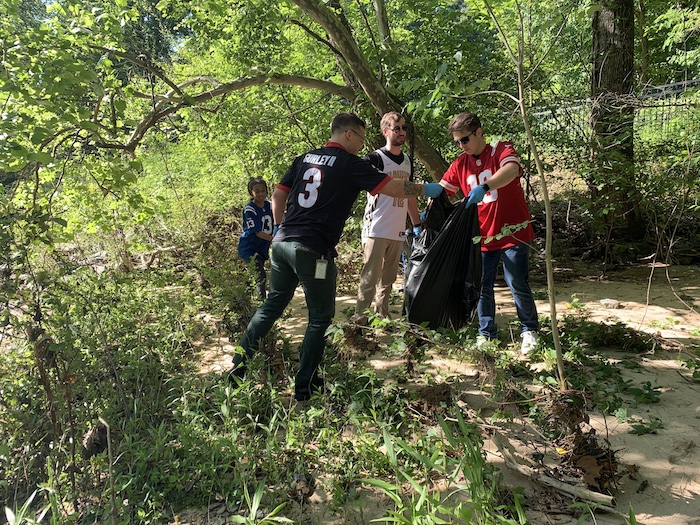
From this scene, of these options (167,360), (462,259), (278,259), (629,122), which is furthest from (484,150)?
(167,360)

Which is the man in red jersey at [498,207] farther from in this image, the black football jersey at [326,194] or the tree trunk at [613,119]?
the tree trunk at [613,119]

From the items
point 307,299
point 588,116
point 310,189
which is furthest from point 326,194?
point 588,116

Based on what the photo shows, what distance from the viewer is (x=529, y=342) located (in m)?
3.16

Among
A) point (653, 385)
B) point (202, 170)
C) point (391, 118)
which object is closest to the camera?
A: point (653, 385)

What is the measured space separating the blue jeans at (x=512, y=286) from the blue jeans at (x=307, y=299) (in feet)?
3.88

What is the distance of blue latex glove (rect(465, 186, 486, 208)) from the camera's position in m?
2.99

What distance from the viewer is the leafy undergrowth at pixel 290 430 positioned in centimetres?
198

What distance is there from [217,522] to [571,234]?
5.82m

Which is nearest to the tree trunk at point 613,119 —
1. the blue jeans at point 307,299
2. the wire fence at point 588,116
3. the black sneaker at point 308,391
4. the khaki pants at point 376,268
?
the wire fence at point 588,116

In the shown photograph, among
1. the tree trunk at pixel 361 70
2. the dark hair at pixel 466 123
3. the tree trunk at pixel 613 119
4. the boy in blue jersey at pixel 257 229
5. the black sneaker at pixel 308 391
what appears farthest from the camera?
the tree trunk at pixel 613 119

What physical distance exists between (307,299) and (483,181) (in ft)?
4.72

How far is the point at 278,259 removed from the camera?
2812mm

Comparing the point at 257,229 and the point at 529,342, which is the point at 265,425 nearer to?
the point at 529,342

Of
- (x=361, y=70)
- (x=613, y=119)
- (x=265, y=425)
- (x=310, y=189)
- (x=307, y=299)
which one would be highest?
(x=361, y=70)
